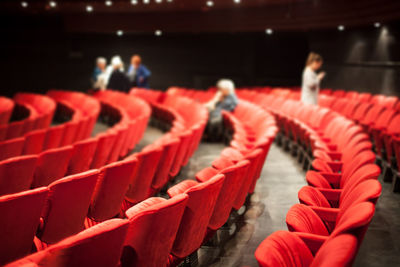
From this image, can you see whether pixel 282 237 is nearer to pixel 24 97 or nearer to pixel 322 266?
pixel 322 266

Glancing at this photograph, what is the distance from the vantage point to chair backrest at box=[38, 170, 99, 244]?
6.24 feet

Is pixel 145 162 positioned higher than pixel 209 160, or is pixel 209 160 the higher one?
pixel 145 162

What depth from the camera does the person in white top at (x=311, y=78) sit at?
223 inches

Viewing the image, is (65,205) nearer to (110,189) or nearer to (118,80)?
(110,189)

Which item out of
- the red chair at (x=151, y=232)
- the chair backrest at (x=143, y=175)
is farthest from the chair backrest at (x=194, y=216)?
the chair backrest at (x=143, y=175)

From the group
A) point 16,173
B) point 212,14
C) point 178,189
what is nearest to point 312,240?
point 178,189

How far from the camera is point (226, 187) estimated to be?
2150 millimetres

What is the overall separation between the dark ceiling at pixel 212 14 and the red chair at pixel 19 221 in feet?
20.9

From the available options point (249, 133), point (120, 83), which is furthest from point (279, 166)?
point (120, 83)

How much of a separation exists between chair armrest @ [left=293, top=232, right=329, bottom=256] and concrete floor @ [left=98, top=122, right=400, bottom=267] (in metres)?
0.58

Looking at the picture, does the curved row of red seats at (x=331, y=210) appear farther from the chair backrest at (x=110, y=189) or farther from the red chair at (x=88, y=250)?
the chair backrest at (x=110, y=189)

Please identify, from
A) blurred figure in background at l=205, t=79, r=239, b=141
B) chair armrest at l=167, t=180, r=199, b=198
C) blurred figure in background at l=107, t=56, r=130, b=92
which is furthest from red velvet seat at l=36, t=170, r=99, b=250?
blurred figure in background at l=107, t=56, r=130, b=92

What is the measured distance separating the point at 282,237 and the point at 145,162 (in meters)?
1.30

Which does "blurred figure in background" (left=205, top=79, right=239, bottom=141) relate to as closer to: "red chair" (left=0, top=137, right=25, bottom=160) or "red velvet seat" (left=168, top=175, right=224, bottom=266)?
"red chair" (left=0, top=137, right=25, bottom=160)
